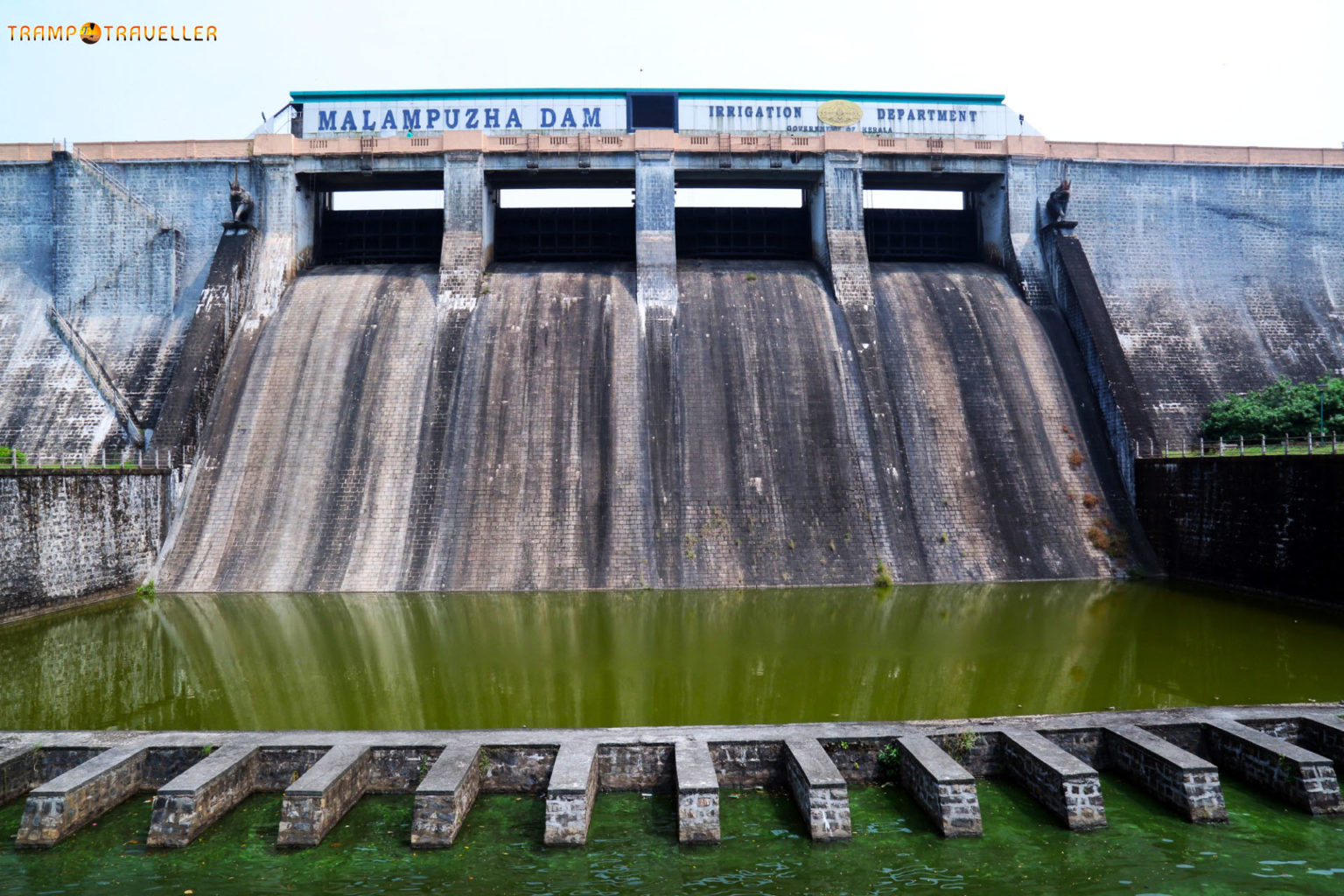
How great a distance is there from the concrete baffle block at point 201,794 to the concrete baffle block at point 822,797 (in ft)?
19.6

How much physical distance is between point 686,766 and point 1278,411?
24.8 m

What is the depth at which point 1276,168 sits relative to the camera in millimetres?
34750

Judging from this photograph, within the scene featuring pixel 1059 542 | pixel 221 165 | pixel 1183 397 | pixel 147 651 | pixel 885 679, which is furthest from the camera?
pixel 221 165

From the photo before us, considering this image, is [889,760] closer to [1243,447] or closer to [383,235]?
[1243,447]

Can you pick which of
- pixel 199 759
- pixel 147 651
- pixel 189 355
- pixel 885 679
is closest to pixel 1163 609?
pixel 885 679

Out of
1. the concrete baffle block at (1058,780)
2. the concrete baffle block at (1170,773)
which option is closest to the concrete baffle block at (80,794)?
the concrete baffle block at (1058,780)

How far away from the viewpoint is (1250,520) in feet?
69.0

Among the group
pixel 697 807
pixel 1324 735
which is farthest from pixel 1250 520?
pixel 697 807

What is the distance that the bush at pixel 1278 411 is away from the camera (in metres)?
25.0

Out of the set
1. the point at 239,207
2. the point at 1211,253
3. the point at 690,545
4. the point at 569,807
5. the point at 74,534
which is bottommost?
the point at 569,807

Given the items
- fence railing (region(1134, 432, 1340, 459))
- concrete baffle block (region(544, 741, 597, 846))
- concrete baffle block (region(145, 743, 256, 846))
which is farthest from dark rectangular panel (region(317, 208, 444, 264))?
Answer: concrete baffle block (region(544, 741, 597, 846))

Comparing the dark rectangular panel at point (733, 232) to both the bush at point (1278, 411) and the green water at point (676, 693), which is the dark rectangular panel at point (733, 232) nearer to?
the bush at point (1278, 411)

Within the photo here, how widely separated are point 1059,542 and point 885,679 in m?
13.0

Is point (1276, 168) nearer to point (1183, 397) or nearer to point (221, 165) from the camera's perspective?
point (1183, 397)
